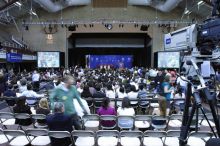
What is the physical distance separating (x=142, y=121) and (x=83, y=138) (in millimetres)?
1918

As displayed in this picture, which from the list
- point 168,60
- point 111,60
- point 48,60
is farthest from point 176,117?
point 111,60

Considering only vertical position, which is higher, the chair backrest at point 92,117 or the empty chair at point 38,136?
the chair backrest at point 92,117

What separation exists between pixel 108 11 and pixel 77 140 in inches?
1130

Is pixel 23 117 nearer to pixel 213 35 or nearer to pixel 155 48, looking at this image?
pixel 213 35

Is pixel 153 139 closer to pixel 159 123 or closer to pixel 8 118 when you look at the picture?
pixel 159 123

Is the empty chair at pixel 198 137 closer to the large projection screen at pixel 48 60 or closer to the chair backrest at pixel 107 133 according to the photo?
the chair backrest at pixel 107 133

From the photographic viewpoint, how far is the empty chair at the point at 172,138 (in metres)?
5.75

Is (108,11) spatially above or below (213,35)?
above

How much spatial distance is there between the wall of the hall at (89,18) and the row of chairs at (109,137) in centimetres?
2788

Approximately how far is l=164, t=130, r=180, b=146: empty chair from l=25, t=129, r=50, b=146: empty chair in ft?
7.31

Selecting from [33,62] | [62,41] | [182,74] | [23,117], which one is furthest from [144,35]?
[182,74]

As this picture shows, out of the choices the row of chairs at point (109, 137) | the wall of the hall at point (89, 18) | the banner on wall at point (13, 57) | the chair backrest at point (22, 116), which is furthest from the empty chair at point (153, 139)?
the wall of the hall at point (89, 18)

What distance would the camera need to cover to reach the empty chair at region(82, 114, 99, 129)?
694cm

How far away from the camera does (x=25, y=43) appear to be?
110 feet
